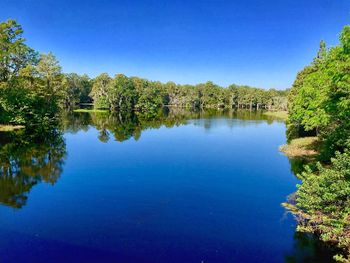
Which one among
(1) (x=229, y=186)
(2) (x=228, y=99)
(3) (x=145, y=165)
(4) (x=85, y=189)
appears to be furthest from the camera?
(2) (x=228, y=99)

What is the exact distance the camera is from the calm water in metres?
10.5

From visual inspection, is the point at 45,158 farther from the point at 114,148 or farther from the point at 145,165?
the point at 145,165

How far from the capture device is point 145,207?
1461 centimetres

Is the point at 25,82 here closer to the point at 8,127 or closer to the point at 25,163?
the point at 8,127

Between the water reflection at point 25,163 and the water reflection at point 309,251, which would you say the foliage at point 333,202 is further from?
the water reflection at point 25,163

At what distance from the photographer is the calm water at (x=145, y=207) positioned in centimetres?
1054

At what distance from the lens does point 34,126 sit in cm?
4388

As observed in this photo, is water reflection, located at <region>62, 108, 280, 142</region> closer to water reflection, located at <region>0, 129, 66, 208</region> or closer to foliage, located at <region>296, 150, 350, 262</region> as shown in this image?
water reflection, located at <region>0, 129, 66, 208</region>

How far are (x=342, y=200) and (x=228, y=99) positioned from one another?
14335 cm

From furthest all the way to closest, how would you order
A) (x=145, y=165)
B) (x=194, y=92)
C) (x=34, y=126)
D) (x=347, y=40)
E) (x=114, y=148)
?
(x=194, y=92) → (x=34, y=126) → (x=114, y=148) → (x=145, y=165) → (x=347, y=40)

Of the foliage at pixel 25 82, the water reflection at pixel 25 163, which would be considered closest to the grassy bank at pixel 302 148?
the water reflection at pixel 25 163

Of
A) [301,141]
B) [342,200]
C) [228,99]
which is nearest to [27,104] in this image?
[301,141]

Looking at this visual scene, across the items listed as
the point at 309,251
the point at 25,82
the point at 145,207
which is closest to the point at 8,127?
the point at 25,82

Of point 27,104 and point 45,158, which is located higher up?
point 27,104
